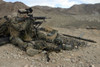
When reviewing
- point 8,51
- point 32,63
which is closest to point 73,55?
point 32,63

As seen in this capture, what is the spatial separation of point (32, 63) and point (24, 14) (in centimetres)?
252

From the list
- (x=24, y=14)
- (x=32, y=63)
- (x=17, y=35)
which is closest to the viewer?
(x=32, y=63)

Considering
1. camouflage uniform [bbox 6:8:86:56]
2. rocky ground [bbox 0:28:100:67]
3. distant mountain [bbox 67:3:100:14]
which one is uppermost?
camouflage uniform [bbox 6:8:86:56]

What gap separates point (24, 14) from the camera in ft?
21.5

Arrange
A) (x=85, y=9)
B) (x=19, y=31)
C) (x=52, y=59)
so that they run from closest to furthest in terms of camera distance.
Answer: (x=52, y=59) → (x=19, y=31) → (x=85, y=9)

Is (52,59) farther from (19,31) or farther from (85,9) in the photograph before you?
(85,9)

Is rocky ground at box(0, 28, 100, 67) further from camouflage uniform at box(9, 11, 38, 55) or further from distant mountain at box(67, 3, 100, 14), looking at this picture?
distant mountain at box(67, 3, 100, 14)

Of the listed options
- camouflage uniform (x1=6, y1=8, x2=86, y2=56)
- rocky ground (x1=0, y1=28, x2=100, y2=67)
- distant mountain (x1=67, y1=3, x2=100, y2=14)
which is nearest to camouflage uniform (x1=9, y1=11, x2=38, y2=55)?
camouflage uniform (x1=6, y1=8, x2=86, y2=56)

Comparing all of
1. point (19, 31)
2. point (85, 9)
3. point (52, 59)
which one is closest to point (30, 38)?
point (19, 31)

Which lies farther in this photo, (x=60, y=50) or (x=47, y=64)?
(x=60, y=50)

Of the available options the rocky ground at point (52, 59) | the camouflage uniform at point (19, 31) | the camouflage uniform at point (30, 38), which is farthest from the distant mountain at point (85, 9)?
the rocky ground at point (52, 59)

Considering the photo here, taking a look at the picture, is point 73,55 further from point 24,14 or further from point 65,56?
point 24,14

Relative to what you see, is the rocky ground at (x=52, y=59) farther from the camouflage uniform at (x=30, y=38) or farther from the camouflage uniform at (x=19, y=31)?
the camouflage uniform at (x=19, y=31)

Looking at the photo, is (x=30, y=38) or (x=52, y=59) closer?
(x=52, y=59)
